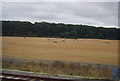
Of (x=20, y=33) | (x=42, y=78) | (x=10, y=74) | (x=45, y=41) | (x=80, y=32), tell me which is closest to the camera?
(x=42, y=78)

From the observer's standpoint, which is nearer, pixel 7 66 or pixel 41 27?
pixel 7 66

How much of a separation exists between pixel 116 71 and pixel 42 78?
209cm

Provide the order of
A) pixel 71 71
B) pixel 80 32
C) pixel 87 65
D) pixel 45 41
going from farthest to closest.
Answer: pixel 45 41, pixel 80 32, pixel 87 65, pixel 71 71

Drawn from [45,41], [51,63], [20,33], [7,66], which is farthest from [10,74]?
[45,41]

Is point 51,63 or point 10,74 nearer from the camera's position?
point 10,74

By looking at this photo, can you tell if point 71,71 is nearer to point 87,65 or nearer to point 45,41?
point 87,65

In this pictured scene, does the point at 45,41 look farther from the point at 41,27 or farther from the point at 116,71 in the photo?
the point at 116,71

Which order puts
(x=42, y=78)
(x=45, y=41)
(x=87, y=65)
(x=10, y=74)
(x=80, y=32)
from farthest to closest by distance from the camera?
1. (x=45, y=41)
2. (x=80, y=32)
3. (x=87, y=65)
4. (x=10, y=74)
5. (x=42, y=78)

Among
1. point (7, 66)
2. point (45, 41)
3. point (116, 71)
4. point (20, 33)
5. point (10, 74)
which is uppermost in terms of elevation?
point (116, 71)

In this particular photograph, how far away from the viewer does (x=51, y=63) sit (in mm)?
6426

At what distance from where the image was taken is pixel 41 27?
17938mm

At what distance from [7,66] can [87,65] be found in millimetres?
3099

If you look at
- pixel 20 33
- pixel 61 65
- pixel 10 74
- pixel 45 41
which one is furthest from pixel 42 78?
pixel 45 41

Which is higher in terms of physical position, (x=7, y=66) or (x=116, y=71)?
(x=116, y=71)
